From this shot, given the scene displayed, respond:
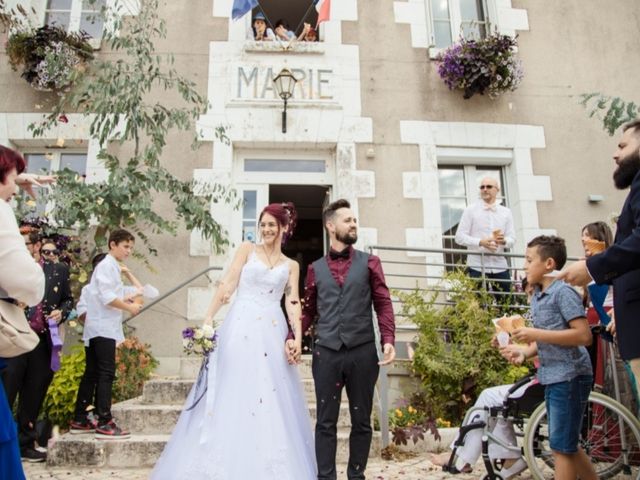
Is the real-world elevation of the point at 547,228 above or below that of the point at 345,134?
below

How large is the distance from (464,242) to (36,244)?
408 cm

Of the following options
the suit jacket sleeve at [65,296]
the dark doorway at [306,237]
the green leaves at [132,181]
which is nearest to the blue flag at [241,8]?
the green leaves at [132,181]

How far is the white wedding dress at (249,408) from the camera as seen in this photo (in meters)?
3.00

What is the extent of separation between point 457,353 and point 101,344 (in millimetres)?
3063

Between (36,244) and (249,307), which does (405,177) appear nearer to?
(249,307)

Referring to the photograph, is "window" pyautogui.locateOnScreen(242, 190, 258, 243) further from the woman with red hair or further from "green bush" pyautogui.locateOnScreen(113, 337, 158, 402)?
the woman with red hair

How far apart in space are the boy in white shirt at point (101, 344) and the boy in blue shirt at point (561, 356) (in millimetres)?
2951

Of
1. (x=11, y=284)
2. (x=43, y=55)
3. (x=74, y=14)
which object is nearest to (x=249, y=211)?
(x=43, y=55)

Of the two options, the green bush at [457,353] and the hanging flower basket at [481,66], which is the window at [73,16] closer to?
the hanging flower basket at [481,66]

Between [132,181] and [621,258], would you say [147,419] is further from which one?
[621,258]

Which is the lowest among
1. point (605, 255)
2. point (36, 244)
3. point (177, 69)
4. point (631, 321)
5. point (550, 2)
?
point (631, 321)

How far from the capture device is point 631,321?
6.84 ft

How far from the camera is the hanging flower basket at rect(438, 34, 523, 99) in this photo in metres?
6.50

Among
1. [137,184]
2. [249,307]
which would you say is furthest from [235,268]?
[137,184]
